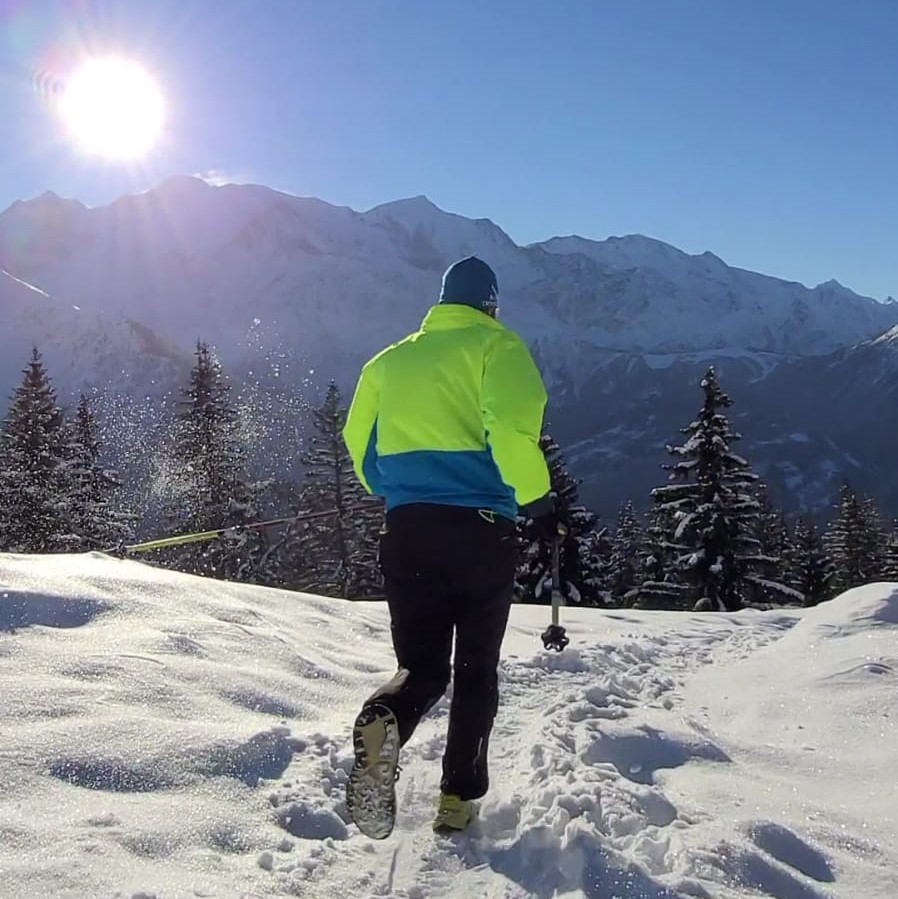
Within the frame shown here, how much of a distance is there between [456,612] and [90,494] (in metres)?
29.8

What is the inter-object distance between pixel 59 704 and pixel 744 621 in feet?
25.7

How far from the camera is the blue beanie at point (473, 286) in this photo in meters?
3.95

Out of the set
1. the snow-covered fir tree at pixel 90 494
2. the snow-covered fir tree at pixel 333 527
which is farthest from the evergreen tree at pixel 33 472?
the snow-covered fir tree at pixel 333 527

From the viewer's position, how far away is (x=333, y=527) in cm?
3316

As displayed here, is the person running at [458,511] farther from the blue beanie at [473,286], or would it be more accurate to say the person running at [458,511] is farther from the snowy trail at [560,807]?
the snowy trail at [560,807]

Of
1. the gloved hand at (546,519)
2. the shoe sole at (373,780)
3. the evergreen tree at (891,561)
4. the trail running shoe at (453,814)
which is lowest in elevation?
the trail running shoe at (453,814)

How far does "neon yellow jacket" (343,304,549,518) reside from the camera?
356 centimetres

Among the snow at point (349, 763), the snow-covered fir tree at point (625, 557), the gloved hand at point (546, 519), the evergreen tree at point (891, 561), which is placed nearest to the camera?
the snow at point (349, 763)

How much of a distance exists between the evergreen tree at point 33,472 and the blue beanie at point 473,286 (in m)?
26.6

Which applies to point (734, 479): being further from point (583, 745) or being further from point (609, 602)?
point (583, 745)

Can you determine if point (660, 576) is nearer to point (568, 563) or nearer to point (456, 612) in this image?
point (568, 563)

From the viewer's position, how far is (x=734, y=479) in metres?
26.8

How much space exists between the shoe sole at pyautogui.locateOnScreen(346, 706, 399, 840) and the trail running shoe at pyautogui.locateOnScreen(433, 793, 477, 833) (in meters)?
0.32

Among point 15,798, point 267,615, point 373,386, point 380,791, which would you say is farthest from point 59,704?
point 267,615
